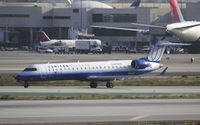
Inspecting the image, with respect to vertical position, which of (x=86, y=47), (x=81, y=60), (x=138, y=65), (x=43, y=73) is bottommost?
(x=86, y=47)

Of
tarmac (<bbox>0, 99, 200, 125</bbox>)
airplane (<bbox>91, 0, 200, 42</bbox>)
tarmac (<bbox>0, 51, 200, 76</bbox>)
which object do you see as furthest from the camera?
airplane (<bbox>91, 0, 200, 42</bbox>)

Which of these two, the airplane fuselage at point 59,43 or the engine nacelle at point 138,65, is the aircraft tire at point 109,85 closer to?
the engine nacelle at point 138,65

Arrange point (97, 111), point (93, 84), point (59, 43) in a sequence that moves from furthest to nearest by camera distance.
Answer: point (59, 43) → point (93, 84) → point (97, 111)

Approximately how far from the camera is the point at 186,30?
150m

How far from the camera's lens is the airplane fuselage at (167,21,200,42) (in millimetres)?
146575

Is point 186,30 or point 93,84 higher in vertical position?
point 186,30

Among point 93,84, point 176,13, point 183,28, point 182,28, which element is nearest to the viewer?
point 93,84

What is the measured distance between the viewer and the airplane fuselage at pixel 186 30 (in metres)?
147

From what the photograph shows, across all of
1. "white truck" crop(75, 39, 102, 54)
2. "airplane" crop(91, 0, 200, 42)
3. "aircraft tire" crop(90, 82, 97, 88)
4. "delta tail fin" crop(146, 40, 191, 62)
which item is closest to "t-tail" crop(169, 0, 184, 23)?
"airplane" crop(91, 0, 200, 42)

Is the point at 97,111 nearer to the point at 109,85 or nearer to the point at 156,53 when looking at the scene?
the point at 109,85

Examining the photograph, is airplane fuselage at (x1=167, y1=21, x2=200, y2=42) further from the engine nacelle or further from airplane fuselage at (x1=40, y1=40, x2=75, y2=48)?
the engine nacelle

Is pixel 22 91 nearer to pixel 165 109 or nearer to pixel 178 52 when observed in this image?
pixel 165 109

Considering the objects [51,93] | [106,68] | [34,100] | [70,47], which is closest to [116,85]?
[106,68]

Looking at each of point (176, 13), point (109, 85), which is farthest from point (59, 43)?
point (109, 85)
